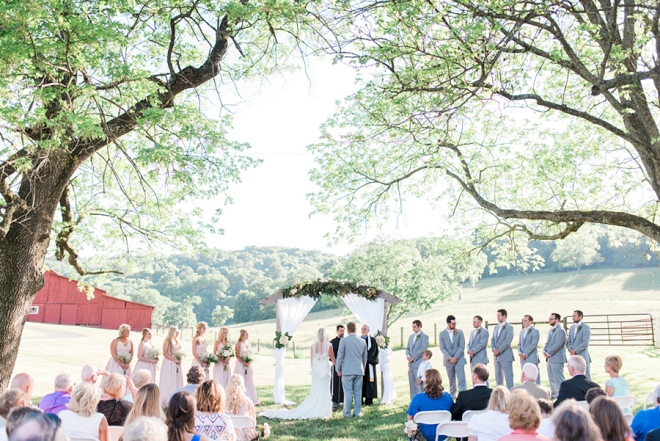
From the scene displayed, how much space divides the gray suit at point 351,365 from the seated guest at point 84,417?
6618mm

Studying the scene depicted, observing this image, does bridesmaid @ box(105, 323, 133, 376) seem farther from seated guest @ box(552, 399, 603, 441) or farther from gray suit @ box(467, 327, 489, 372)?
seated guest @ box(552, 399, 603, 441)

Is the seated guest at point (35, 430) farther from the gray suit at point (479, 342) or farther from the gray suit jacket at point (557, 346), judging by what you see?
the gray suit jacket at point (557, 346)

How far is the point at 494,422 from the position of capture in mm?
4691

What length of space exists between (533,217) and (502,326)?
7.85 ft

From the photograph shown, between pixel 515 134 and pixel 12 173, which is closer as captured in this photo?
pixel 12 173

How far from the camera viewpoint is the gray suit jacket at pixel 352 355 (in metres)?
10.6

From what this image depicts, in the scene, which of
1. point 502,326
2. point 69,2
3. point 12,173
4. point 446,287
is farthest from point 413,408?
point 446,287

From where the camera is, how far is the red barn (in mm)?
42062

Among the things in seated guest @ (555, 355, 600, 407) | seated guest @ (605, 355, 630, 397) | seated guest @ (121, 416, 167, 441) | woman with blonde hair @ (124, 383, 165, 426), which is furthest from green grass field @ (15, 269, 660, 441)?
seated guest @ (121, 416, 167, 441)

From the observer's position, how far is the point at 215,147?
10.5m

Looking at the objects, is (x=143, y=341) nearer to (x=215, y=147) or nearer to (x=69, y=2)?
(x=215, y=147)

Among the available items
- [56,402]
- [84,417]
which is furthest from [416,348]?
[84,417]

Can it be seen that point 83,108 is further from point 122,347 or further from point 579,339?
point 579,339

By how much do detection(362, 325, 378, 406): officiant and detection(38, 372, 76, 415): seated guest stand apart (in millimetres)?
7929
